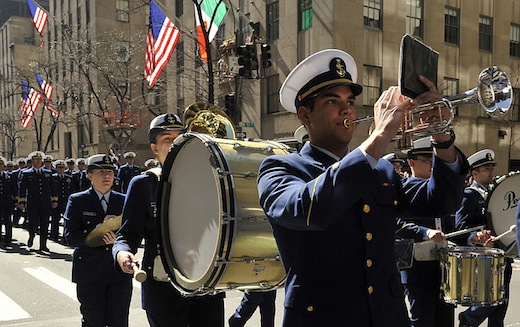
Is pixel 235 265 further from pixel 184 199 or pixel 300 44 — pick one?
pixel 300 44

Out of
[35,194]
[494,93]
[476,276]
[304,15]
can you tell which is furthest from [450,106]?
[304,15]

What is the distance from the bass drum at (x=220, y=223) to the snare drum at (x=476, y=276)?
1.78m

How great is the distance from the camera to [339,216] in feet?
6.49

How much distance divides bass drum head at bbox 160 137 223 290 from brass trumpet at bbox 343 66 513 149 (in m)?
1.12

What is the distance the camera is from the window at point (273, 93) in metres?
23.8

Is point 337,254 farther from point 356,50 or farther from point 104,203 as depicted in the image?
point 356,50

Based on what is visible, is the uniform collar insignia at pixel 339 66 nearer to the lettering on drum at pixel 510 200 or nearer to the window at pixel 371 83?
the lettering on drum at pixel 510 200

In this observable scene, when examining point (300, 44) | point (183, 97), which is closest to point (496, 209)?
point (300, 44)

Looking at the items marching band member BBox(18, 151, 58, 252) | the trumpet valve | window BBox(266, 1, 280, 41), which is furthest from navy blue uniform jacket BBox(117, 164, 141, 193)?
the trumpet valve

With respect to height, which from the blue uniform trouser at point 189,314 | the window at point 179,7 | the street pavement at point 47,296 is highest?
the window at point 179,7

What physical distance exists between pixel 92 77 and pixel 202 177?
36.0 m

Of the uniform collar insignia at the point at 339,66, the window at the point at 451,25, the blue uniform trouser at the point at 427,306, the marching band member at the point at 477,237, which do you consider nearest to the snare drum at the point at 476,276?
the blue uniform trouser at the point at 427,306

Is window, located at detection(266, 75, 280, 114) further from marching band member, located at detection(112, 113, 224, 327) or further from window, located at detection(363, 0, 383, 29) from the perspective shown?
marching band member, located at detection(112, 113, 224, 327)

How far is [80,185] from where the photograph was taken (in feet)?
48.6
